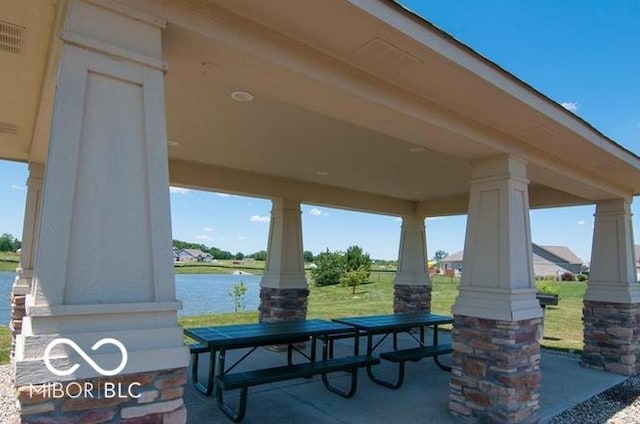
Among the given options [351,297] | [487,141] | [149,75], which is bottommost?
[351,297]

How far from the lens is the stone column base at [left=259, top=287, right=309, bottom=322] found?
21.6ft

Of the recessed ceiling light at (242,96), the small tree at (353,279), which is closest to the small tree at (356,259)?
the small tree at (353,279)

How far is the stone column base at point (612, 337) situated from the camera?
6039 mm

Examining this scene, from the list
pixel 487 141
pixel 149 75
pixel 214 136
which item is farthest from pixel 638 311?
pixel 149 75

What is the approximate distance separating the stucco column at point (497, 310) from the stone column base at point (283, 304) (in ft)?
10.0

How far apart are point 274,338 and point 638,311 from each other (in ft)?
18.1

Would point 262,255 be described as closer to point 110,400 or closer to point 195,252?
point 110,400

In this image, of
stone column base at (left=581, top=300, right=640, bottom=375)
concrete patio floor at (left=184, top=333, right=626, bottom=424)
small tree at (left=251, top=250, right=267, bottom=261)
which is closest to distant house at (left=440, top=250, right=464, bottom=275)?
small tree at (left=251, top=250, right=267, bottom=261)

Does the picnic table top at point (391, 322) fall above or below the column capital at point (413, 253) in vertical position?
below

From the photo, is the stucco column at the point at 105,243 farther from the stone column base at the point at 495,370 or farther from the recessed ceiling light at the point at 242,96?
the stone column base at the point at 495,370

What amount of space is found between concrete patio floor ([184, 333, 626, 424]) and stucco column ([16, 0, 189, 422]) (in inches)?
87.8

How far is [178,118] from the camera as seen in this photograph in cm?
401

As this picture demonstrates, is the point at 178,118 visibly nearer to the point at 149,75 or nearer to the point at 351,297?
the point at 149,75

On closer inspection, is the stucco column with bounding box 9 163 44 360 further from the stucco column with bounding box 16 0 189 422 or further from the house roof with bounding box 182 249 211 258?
the house roof with bounding box 182 249 211 258
